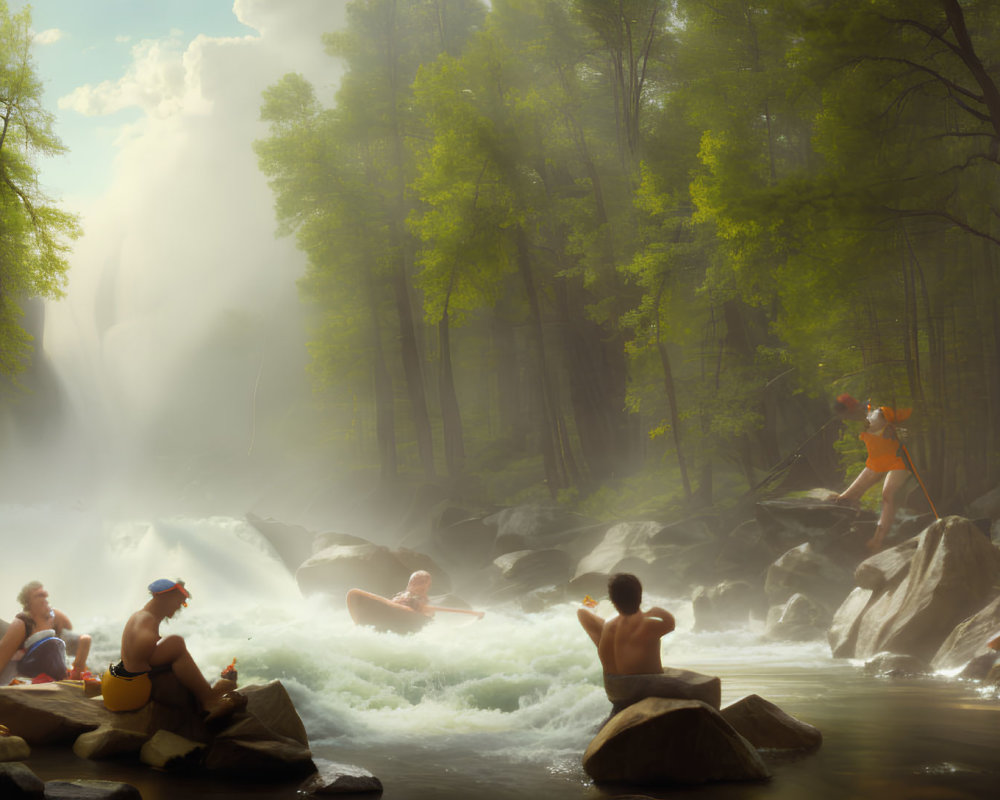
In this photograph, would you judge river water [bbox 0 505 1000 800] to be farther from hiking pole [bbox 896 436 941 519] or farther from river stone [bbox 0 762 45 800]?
hiking pole [bbox 896 436 941 519]

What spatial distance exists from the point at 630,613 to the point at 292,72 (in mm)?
26156

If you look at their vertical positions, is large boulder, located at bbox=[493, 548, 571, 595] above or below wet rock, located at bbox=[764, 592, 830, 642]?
above

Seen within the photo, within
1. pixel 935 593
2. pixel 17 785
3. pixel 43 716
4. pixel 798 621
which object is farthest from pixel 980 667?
pixel 43 716

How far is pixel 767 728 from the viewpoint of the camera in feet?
18.9

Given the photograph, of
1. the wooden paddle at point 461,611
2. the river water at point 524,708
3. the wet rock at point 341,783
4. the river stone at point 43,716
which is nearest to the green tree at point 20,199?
the river water at point 524,708

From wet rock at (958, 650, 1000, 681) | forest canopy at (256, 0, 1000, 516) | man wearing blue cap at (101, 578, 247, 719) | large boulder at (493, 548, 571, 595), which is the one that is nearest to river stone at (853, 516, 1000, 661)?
wet rock at (958, 650, 1000, 681)

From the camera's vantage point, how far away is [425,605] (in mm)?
14102

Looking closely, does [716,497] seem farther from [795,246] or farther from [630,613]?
[630,613]

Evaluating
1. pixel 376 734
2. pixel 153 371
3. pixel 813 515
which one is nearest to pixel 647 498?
pixel 813 515

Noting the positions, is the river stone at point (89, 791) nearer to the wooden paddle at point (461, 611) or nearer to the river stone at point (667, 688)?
the river stone at point (667, 688)

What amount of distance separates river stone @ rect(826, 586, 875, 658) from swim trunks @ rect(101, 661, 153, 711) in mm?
7666

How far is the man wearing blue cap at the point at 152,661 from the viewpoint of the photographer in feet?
19.6

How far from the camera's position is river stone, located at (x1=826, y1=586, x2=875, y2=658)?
10188 mm

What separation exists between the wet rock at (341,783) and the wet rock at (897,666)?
5819mm
